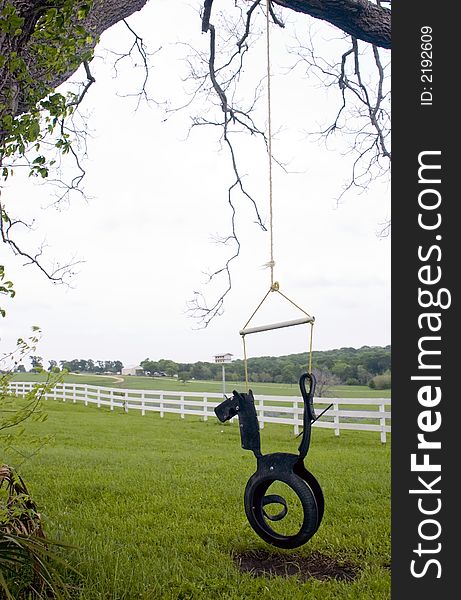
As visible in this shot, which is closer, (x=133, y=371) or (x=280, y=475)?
(x=280, y=475)

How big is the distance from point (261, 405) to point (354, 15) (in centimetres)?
704

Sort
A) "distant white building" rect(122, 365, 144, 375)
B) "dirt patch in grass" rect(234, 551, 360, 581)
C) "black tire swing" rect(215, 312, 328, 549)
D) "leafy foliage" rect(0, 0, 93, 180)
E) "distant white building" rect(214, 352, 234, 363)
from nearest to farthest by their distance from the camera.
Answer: "black tire swing" rect(215, 312, 328, 549)
"leafy foliage" rect(0, 0, 93, 180)
"dirt patch in grass" rect(234, 551, 360, 581)
"distant white building" rect(214, 352, 234, 363)
"distant white building" rect(122, 365, 144, 375)

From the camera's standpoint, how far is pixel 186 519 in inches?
149

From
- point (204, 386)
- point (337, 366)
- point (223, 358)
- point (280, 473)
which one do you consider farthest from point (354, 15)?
point (204, 386)

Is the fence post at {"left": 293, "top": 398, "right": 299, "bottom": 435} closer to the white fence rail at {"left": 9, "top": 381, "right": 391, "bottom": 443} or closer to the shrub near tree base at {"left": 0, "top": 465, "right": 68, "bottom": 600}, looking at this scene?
the white fence rail at {"left": 9, "top": 381, "right": 391, "bottom": 443}

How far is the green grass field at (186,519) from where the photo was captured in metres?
2.72

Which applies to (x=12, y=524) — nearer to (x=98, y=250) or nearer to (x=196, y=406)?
(x=98, y=250)

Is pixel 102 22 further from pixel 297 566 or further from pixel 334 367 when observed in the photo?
pixel 334 367

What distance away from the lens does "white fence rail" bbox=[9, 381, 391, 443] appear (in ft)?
28.6

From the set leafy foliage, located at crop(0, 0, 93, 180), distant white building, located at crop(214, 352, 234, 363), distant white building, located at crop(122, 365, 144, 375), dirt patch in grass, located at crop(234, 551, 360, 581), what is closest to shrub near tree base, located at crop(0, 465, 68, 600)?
dirt patch in grass, located at crop(234, 551, 360, 581)

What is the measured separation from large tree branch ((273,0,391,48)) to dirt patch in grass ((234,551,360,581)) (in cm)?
330

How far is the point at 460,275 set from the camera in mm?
2598

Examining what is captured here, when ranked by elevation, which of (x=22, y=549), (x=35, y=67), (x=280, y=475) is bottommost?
(x=22, y=549)

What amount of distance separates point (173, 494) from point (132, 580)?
180 cm
